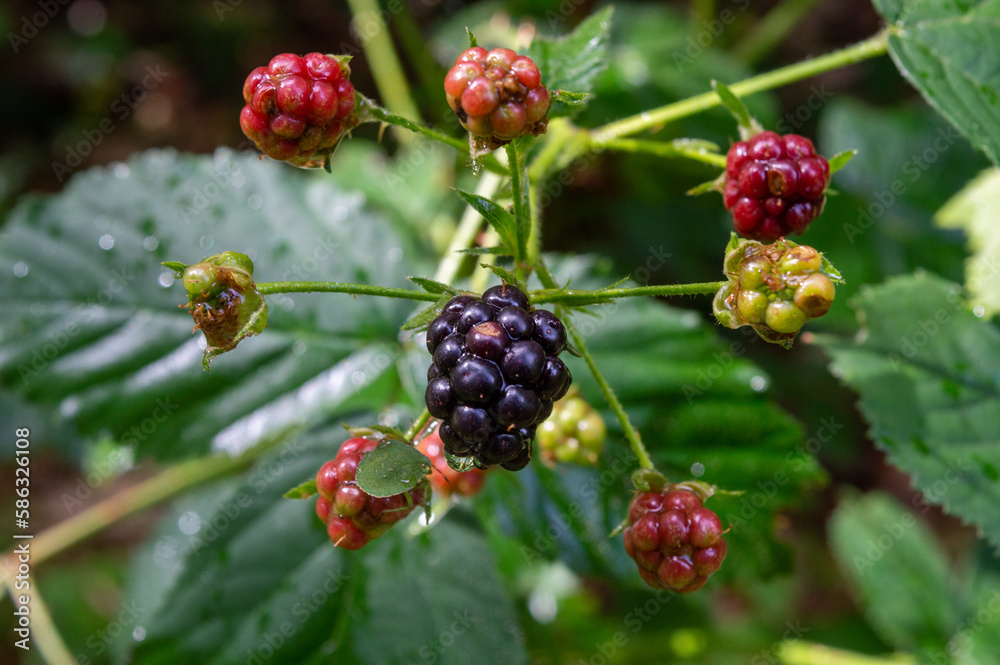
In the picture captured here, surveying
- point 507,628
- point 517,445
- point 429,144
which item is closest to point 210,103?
point 429,144

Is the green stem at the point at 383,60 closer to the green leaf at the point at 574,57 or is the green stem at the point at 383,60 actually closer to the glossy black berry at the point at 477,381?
the green leaf at the point at 574,57

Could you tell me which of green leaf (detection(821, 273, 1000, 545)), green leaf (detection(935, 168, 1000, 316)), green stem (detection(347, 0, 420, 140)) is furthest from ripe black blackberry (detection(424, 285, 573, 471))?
green stem (detection(347, 0, 420, 140))

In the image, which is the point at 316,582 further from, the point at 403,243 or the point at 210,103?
the point at 210,103

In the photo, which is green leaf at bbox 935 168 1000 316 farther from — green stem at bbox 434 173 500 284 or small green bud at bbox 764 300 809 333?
green stem at bbox 434 173 500 284

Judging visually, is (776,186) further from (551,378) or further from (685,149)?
(551,378)

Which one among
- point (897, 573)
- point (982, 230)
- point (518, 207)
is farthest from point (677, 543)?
point (897, 573)

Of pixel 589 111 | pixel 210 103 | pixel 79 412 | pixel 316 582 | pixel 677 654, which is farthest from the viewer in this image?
pixel 210 103
